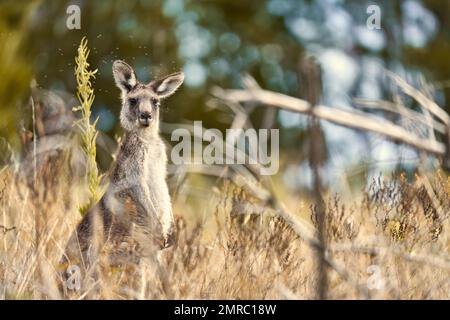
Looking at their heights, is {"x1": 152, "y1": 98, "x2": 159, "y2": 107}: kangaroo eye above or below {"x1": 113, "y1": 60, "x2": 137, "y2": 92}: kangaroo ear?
below

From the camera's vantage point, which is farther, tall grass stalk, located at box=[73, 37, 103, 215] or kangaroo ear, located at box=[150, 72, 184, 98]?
kangaroo ear, located at box=[150, 72, 184, 98]

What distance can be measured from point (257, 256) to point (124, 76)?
3.73 feet

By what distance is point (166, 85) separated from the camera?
3756 mm

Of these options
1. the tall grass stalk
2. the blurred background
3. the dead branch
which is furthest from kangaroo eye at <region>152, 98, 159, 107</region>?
the blurred background

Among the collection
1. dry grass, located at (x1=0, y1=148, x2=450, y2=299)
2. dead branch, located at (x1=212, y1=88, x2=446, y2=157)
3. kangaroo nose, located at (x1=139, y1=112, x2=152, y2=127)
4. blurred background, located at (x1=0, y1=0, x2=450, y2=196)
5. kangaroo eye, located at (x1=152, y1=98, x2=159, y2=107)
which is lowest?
dry grass, located at (x1=0, y1=148, x2=450, y2=299)

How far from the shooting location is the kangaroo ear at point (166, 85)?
3.71 m

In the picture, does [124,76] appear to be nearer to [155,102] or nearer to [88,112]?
[155,102]

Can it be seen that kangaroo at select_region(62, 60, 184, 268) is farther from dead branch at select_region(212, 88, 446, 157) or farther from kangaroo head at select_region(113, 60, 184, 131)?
dead branch at select_region(212, 88, 446, 157)

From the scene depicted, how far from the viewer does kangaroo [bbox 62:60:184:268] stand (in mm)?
3516

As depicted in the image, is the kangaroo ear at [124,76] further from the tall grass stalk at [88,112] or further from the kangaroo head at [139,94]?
the tall grass stalk at [88,112]

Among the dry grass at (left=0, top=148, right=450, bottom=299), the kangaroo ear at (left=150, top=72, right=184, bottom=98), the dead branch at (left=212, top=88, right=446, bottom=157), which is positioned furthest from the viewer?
the kangaroo ear at (left=150, top=72, right=184, bottom=98)

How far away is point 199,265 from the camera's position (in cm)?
348

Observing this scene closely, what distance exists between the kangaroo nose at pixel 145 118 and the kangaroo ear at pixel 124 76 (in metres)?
0.17
